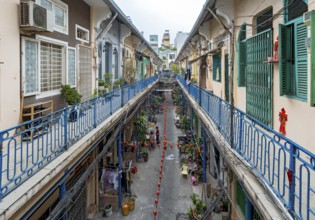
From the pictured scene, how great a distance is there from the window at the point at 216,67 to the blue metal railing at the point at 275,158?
417 centimetres

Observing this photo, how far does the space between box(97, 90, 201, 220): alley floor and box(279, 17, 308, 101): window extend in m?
6.70

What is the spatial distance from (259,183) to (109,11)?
891cm

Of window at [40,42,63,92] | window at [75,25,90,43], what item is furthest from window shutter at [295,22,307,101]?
window at [75,25,90,43]

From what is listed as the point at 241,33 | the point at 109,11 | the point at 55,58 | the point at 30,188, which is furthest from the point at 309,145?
the point at 109,11

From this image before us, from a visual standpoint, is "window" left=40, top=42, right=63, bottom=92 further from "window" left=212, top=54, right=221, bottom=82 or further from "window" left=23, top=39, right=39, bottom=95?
"window" left=212, top=54, right=221, bottom=82

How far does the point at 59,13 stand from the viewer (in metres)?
A: 8.51

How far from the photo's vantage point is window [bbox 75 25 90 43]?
1005 centimetres

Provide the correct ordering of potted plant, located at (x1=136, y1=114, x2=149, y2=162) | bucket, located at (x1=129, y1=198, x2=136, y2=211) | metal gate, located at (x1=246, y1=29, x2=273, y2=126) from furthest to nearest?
potted plant, located at (x1=136, y1=114, x2=149, y2=162), bucket, located at (x1=129, y1=198, x2=136, y2=211), metal gate, located at (x1=246, y1=29, x2=273, y2=126)

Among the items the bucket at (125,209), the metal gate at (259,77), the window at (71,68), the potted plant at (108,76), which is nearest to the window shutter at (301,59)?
the metal gate at (259,77)

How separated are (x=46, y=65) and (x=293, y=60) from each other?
5820 millimetres

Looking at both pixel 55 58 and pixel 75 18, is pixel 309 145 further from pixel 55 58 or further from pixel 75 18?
pixel 75 18

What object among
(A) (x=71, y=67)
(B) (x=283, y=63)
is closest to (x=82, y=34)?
(A) (x=71, y=67)

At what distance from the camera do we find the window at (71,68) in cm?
936

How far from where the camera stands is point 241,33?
8719 mm
